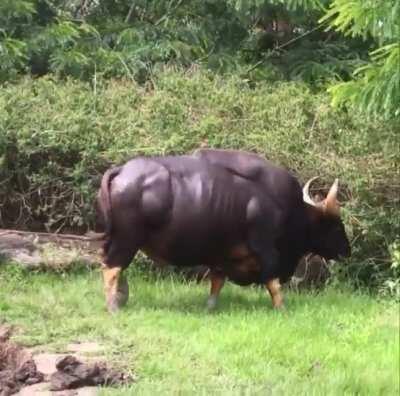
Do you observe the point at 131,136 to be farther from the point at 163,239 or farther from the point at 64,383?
the point at 64,383

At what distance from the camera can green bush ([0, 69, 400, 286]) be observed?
10969 mm

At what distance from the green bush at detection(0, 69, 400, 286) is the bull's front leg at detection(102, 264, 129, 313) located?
92.8 inches

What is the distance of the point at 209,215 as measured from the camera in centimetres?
912

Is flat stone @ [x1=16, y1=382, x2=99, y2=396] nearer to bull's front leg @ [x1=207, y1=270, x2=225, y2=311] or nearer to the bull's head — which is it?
bull's front leg @ [x1=207, y1=270, x2=225, y2=311]

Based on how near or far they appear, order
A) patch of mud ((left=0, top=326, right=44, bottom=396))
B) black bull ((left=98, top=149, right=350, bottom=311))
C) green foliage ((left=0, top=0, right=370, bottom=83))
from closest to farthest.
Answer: patch of mud ((left=0, top=326, right=44, bottom=396)) < black bull ((left=98, top=149, right=350, bottom=311)) < green foliage ((left=0, top=0, right=370, bottom=83))

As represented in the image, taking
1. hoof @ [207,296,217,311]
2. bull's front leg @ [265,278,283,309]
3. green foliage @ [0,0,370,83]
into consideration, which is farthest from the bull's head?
green foliage @ [0,0,370,83]

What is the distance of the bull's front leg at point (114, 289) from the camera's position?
9148 millimetres

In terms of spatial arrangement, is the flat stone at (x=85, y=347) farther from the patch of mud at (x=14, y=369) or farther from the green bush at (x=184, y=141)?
the green bush at (x=184, y=141)

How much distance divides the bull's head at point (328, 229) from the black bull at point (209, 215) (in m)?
0.01

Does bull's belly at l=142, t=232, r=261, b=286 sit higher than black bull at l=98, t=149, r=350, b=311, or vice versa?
black bull at l=98, t=149, r=350, b=311

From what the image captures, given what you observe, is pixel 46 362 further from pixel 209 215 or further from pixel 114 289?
pixel 209 215

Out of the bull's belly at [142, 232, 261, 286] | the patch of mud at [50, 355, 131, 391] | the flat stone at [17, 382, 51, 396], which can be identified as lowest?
the flat stone at [17, 382, 51, 396]

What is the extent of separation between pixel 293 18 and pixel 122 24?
280 cm

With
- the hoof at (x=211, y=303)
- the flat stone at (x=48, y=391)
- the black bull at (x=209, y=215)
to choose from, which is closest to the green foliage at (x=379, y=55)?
the black bull at (x=209, y=215)
